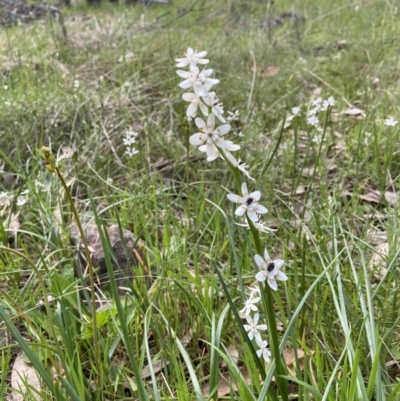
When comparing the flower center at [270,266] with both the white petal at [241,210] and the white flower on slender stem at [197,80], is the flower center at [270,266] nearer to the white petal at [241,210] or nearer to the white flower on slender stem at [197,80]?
the white petal at [241,210]

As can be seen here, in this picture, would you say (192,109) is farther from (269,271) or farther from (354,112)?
(354,112)

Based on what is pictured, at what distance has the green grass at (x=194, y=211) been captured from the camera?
34.5 inches

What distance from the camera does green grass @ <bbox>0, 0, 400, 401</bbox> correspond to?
2.87 ft

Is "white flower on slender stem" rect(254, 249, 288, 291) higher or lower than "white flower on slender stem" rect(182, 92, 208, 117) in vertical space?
lower

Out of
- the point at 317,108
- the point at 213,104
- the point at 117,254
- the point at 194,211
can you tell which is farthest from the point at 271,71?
the point at 213,104

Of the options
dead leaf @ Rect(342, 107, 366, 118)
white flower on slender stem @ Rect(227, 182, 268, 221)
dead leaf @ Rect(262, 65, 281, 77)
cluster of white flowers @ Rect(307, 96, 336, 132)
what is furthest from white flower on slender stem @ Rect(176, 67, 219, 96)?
dead leaf @ Rect(262, 65, 281, 77)

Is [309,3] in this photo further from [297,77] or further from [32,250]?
[32,250]

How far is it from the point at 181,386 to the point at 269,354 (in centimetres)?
19

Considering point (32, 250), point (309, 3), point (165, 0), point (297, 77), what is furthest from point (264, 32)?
point (165, 0)

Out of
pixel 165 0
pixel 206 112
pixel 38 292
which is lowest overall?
pixel 38 292

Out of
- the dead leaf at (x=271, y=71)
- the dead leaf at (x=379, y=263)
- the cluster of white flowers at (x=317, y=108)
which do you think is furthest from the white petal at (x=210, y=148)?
the dead leaf at (x=271, y=71)

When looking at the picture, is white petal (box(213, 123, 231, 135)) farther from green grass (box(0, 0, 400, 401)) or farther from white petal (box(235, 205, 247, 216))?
green grass (box(0, 0, 400, 401))

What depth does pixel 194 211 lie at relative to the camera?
166 cm

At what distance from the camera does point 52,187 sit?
72.5 inches
